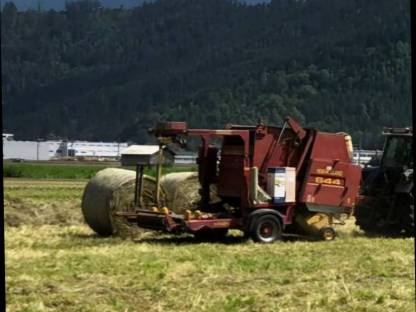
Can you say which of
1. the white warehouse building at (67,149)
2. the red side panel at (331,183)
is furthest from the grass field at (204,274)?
the white warehouse building at (67,149)

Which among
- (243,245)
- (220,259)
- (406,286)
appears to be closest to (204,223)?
(243,245)

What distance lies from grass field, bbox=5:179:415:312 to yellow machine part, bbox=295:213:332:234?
1.26 ft

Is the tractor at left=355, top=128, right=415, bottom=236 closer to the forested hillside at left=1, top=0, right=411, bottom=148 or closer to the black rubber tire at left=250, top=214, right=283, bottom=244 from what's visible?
the black rubber tire at left=250, top=214, right=283, bottom=244

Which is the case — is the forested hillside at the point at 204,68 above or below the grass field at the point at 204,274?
above

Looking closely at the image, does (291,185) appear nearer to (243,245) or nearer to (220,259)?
(243,245)

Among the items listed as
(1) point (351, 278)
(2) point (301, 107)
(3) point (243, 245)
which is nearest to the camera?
(1) point (351, 278)

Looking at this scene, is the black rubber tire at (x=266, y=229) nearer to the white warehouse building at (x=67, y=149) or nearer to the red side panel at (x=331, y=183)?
the red side panel at (x=331, y=183)

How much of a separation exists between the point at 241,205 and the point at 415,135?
40.6 ft

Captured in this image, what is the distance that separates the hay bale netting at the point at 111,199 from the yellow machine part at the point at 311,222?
2.45 m

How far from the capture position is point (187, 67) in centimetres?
15650

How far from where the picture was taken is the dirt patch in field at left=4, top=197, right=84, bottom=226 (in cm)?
1859

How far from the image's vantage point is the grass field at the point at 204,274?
7215 mm

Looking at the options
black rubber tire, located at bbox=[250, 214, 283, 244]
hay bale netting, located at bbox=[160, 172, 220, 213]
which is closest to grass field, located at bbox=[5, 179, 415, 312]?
black rubber tire, located at bbox=[250, 214, 283, 244]

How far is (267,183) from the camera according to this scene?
46.0 ft
